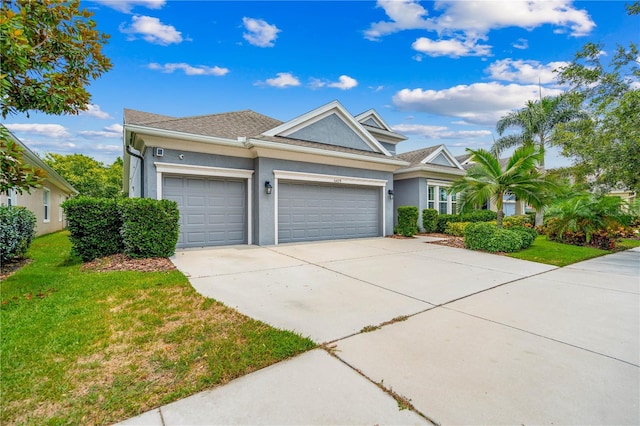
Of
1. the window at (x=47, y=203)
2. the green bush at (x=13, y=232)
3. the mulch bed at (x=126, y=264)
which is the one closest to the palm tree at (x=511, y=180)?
the mulch bed at (x=126, y=264)

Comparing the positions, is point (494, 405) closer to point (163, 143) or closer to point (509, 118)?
point (163, 143)

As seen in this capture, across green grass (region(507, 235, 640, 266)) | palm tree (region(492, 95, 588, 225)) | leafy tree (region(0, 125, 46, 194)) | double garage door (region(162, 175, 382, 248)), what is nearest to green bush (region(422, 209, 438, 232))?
double garage door (region(162, 175, 382, 248))

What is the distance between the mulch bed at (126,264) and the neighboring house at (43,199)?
18.0 ft

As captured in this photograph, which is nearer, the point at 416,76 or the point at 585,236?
the point at 585,236

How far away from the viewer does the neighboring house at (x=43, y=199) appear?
10.9m

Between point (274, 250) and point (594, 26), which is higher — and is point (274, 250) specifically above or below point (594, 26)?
below

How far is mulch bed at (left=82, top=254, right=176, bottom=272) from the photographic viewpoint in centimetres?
607

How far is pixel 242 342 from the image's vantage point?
2.98 m

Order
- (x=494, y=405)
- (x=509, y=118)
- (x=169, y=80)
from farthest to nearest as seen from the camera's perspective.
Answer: (x=509, y=118) → (x=169, y=80) → (x=494, y=405)

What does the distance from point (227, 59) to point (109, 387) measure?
12424 mm

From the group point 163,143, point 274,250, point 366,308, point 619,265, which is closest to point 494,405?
point 366,308

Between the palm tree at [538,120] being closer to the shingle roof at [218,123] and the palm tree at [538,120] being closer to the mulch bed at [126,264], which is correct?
the shingle roof at [218,123]


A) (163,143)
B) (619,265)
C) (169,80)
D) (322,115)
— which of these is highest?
(169,80)

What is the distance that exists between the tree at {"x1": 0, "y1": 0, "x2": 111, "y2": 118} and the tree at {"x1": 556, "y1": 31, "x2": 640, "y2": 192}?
12.4 m
